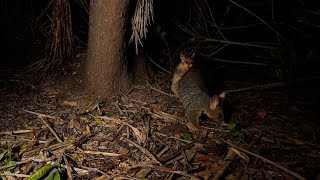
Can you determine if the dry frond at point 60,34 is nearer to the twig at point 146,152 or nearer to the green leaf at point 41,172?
the twig at point 146,152

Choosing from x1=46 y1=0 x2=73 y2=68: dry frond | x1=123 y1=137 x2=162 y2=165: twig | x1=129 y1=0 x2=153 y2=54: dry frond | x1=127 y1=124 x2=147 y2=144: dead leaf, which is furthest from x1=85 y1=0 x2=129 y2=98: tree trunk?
x1=123 y1=137 x2=162 y2=165: twig

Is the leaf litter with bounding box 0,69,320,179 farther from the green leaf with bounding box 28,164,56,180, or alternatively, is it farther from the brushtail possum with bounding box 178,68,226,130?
the brushtail possum with bounding box 178,68,226,130

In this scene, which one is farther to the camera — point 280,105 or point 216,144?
point 280,105

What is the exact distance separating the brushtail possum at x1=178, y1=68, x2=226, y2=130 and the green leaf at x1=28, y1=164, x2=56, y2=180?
68.3 inches

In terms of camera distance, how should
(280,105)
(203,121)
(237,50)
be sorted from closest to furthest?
(203,121)
(280,105)
(237,50)

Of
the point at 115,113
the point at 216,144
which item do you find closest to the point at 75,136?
the point at 115,113

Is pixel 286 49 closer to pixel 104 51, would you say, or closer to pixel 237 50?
pixel 237 50

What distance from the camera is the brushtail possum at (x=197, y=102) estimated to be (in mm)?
3776

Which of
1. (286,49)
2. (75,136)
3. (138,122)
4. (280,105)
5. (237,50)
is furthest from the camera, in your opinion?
(237,50)

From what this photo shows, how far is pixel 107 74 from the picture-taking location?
4113 millimetres

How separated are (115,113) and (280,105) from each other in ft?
7.79

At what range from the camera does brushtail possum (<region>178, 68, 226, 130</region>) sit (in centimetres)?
378

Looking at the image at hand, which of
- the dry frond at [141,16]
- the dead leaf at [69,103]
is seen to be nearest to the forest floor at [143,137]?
the dead leaf at [69,103]

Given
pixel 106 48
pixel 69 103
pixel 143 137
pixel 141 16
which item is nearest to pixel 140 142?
pixel 143 137
